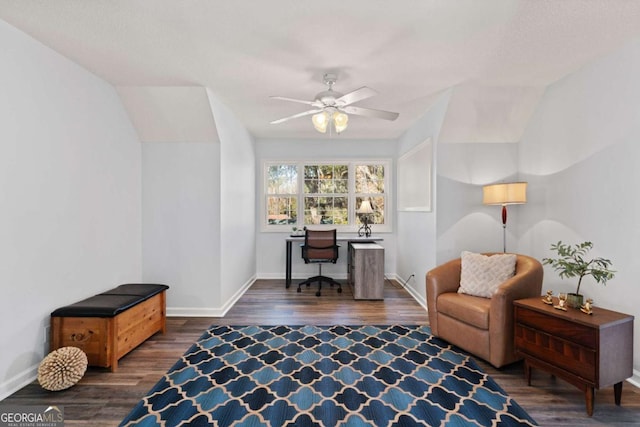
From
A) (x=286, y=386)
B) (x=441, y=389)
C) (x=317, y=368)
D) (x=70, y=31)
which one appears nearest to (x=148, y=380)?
(x=286, y=386)

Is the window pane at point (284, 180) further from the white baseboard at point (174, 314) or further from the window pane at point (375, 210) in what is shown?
the white baseboard at point (174, 314)

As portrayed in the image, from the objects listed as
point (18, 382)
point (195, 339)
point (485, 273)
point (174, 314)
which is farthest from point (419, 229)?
point (18, 382)

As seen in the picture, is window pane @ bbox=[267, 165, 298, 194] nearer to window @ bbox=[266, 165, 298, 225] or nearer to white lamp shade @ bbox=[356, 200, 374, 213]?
window @ bbox=[266, 165, 298, 225]

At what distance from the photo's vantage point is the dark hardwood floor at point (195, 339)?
5.85 feet

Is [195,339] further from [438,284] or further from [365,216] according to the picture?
[365,216]

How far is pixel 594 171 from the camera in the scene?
98.3 inches

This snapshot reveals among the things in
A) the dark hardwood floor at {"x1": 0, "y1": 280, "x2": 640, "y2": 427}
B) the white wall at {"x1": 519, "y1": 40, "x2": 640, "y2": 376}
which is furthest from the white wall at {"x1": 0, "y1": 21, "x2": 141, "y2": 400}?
the white wall at {"x1": 519, "y1": 40, "x2": 640, "y2": 376}

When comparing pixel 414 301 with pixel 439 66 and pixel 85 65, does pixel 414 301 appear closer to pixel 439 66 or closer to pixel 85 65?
pixel 439 66

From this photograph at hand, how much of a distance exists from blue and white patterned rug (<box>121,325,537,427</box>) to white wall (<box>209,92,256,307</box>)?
105 cm

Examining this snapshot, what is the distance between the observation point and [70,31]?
2057 mm

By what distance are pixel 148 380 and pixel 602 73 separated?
437 cm

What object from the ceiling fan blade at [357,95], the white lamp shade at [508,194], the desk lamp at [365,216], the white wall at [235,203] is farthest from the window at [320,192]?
the ceiling fan blade at [357,95]

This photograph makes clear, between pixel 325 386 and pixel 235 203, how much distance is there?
266cm

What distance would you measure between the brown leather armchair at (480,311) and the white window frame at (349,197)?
8.06 ft
